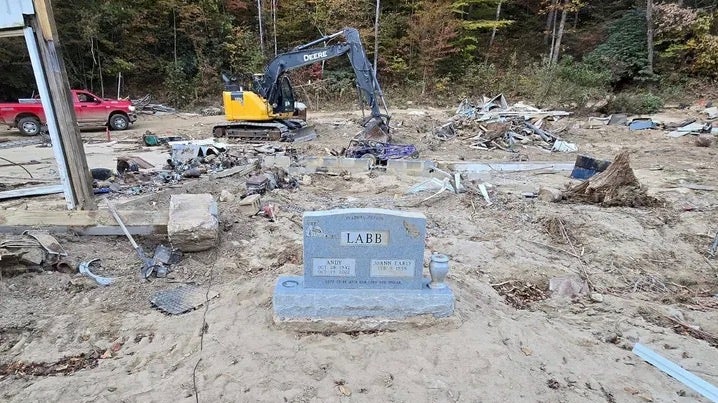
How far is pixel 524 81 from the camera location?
22.4 m

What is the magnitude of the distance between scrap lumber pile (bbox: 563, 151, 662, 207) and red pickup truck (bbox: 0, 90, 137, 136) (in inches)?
623

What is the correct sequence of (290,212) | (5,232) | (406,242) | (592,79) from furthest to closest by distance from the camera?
(592,79)
(290,212)
(5,232)
(406,242)

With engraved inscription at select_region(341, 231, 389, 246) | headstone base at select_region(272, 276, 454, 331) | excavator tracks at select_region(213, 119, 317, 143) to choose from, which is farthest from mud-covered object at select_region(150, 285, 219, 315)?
excavator tracks at select_region(213, 119, 317, 143)

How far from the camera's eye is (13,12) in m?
5.22

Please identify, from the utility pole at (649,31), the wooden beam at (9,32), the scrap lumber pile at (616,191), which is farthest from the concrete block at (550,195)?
the utility pole at (649,31)

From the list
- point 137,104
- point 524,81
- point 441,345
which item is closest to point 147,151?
point 137,104

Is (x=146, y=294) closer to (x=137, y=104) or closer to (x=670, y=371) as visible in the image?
(x=670, y=371)

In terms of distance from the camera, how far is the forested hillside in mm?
20438

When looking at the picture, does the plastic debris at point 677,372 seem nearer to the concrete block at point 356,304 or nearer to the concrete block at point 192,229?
the concrete block at point 356,304

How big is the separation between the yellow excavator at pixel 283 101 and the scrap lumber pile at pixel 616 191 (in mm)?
6420

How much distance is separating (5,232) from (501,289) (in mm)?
6325

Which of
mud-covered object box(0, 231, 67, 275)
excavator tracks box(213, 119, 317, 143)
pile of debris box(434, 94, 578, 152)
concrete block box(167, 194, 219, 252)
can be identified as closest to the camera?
mud-covered object box(0, 231, 67, 275)

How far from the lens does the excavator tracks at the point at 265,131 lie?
562 inches

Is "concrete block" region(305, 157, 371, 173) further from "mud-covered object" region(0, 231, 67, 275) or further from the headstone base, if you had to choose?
the headstone base
